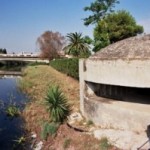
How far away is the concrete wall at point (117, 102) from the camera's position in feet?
46.4

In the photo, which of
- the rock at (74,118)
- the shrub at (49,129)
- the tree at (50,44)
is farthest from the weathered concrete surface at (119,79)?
the tree at (50,44)

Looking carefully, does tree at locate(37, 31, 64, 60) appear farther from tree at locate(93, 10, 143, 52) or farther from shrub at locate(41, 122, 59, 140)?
shrub at locate(41, 122, 59, 140)

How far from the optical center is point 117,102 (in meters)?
16.5

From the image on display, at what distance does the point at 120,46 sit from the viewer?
1764cm

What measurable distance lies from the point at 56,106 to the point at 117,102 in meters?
4.06

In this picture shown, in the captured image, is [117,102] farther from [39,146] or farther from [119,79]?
[39,146]

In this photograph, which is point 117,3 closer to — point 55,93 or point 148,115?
point 55,93

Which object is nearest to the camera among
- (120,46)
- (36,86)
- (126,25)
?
(120,46)

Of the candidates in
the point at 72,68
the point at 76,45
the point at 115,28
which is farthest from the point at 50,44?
the point at 72,68

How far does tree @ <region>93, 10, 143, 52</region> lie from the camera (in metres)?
45.1

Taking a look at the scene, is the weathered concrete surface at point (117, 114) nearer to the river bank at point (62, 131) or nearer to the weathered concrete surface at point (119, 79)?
the weathered concrete surface at point (119, 79)

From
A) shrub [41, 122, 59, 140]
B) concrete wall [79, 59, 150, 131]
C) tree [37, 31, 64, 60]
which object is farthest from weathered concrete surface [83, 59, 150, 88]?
tree [37, 31, 64, 60]

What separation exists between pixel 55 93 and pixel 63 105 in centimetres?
88

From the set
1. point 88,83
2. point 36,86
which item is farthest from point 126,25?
point 88,83
